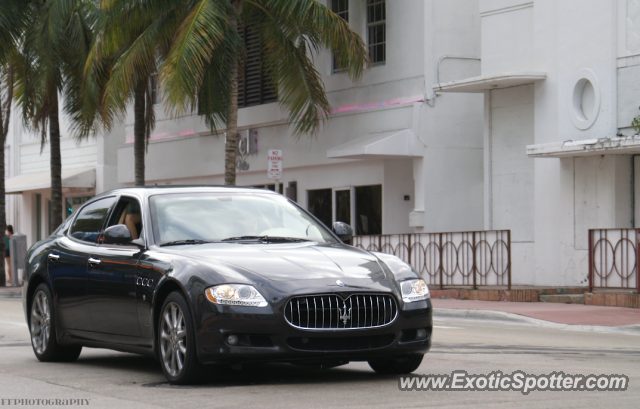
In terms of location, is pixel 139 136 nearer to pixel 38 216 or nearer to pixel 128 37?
pixel 128 37

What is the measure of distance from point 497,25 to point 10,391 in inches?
671

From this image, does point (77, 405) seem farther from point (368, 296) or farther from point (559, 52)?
point (559, 52)

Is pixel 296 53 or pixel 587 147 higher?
pixel 296 53

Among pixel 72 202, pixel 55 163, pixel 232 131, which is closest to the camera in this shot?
pixel 232 131

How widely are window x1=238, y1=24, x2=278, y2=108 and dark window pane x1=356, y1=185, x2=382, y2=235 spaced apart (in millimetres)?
4283

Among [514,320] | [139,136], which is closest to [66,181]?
[139,136]

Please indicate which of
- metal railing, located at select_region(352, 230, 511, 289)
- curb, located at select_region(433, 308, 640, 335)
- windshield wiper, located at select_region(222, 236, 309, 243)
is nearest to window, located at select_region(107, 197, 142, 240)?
windshield wiper, located at select_region(222, 236, 309, 243)

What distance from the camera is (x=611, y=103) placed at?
19.5 meters

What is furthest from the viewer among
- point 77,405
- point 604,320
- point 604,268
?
point 604,268

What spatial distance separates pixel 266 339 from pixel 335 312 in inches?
20.3

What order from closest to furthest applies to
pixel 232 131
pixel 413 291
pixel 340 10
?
pixel 413 291, pixel 232 131, pixel 340 10

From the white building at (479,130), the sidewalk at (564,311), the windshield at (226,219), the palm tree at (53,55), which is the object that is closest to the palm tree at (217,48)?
the white building at (479,130)

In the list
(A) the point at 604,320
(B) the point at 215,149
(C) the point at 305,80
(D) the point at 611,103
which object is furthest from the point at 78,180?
(A) the point at 604,320

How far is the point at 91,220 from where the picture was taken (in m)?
9.27
